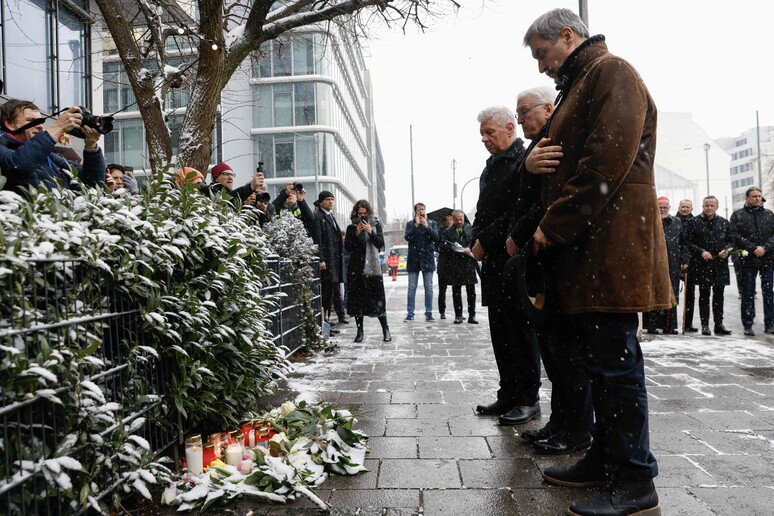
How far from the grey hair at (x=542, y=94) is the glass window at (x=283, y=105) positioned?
36.6 m

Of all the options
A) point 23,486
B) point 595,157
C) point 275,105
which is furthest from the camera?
point 275,105

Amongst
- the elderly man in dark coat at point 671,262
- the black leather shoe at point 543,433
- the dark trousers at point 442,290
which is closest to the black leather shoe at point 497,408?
the black leather shoe at point 543,433

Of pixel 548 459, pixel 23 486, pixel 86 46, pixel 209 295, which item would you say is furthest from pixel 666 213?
pixel 86 46

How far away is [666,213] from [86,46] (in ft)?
53.0

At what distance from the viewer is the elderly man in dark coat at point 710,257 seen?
8.95 meters

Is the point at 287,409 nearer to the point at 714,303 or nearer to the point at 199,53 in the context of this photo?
the point at 199,53

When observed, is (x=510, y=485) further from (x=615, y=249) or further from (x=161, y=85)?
(x=161, y=85)

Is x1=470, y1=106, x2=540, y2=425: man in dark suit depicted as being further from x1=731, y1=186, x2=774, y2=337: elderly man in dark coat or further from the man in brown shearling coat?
x1=731, y1=186, x2=774, y2=337: elderly man in dark coat

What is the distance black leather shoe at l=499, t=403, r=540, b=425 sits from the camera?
4.17 m

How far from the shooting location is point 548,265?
10.1 feet

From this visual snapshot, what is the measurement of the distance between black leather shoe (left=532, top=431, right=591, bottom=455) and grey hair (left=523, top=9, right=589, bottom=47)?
2238 millimetres

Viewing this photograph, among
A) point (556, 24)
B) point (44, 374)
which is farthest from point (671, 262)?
point (44, 374)

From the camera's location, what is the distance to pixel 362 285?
27.6ft

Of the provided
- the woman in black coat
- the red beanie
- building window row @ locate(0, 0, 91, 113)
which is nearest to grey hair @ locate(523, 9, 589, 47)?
the red beanie
